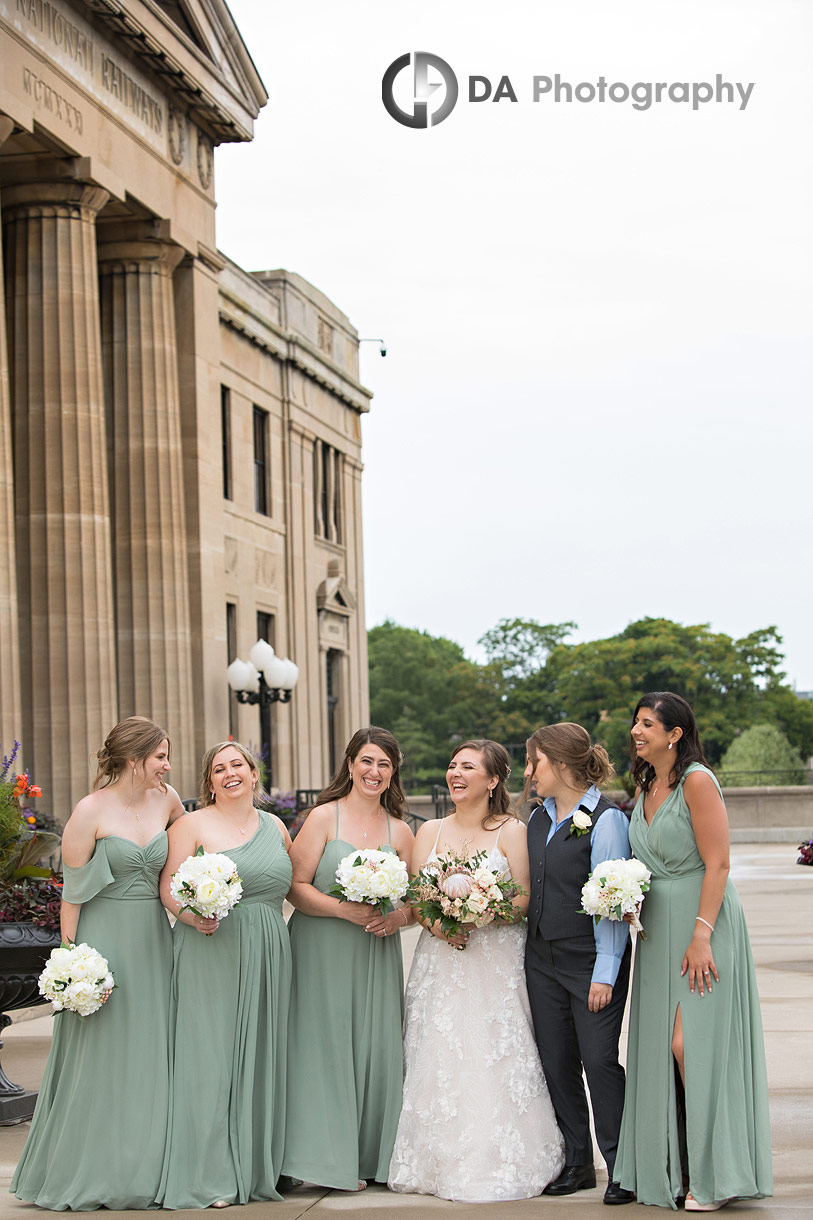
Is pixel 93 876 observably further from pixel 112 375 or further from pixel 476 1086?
pixel 112 375

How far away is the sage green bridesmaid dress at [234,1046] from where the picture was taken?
6859 mm

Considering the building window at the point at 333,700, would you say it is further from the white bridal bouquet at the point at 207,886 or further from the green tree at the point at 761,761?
the white bridal bouquet at the point at 207,886

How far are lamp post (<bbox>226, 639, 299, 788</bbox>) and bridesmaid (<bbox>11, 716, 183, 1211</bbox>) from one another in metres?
16.1

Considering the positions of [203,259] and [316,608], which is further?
[316,608]

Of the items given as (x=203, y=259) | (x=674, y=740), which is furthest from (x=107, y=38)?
(x=674, y=740)

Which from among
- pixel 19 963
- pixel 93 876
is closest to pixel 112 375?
pixel 19 963

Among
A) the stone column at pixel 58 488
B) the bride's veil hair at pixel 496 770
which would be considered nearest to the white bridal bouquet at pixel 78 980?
the bride's veil hair at pixel 496 770

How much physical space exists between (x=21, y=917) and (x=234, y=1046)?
2288 mm

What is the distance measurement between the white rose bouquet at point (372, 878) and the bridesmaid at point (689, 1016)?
3.80 feet

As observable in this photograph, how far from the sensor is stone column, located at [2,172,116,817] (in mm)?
18969

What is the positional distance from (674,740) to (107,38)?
16048 mm

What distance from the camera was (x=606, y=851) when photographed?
6.91m

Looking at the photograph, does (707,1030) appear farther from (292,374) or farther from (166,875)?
(292,374)

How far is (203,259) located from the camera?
23.0m
